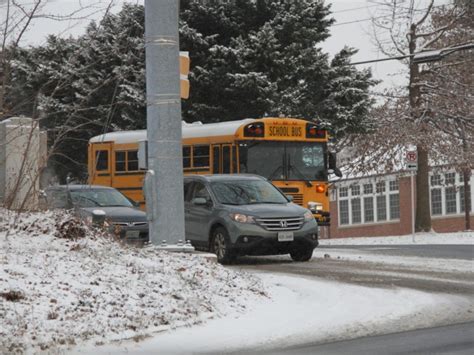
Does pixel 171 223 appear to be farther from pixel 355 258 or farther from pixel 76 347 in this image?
pixel 355 258

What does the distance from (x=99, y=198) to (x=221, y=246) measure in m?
4.31

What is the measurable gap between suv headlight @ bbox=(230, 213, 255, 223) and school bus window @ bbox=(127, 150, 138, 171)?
35.7 ft

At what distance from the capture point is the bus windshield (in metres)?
25.4

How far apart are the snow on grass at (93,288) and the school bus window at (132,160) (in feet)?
48.6

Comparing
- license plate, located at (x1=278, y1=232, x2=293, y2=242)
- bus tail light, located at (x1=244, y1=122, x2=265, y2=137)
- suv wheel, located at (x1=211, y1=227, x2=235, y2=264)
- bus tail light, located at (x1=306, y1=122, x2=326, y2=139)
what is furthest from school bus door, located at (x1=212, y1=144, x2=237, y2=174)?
license plate, located at (x1=278, y1=232, x2=293, y2=242)

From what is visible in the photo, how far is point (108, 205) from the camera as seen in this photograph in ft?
71.1

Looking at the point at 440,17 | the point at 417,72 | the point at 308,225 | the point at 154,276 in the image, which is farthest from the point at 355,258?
the point at 440,17

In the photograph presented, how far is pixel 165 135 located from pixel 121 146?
15.6 metres

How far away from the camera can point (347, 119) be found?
130 ft

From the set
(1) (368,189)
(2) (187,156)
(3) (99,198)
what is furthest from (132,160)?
(1) (368,189)

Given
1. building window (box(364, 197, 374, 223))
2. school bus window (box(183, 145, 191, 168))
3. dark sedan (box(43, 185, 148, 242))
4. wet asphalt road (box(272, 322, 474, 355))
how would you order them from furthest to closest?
1. building window (box(364, 197, 374, 223))
2. school bus window (box(183, 145, 191, 168))
3. dark sedan (box(43, 185, 148, 242))
4. wet asphalt road (box(272, 322, 474, 355))

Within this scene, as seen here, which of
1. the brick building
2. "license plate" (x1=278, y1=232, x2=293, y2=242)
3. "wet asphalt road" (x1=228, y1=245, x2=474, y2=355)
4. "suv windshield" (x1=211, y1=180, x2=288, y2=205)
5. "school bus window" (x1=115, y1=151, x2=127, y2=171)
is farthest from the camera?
the brick building

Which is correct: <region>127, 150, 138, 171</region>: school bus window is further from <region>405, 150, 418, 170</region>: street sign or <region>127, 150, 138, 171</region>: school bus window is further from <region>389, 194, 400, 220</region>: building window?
<region>389, 194, 400, 220</region>: building window

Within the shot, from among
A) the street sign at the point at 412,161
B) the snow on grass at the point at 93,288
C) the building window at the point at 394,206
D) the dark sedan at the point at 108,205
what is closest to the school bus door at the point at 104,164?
the dark sedan at the point at 108,205
